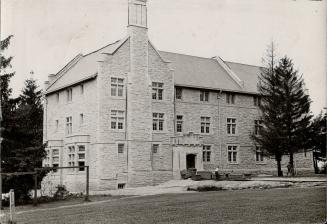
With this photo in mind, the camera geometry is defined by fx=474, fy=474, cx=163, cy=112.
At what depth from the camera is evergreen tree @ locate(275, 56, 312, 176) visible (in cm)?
3791

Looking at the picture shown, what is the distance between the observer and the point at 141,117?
120ft

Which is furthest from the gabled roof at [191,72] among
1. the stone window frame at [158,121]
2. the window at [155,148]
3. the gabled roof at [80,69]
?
the window at [155,148]

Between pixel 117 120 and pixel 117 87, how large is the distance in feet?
8.24

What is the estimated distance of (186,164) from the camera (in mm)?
39094

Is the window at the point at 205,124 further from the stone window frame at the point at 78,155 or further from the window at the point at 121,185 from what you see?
the stone window frame at the point at 78,155

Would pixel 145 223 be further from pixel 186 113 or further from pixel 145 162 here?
pixel 186 113

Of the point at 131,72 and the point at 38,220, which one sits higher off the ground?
the point at 131,72

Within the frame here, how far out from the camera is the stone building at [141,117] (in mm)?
35375

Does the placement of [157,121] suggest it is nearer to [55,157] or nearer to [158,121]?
[158,121]

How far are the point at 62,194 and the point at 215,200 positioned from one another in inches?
450

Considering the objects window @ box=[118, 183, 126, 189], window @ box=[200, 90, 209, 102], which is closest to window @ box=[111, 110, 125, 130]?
window @ box=[118, 183, 126, 189]

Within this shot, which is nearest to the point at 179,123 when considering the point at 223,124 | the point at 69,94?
the point at 223,124

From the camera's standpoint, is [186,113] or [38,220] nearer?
[38,220]

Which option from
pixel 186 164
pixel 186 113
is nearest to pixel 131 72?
pixel 186 113
